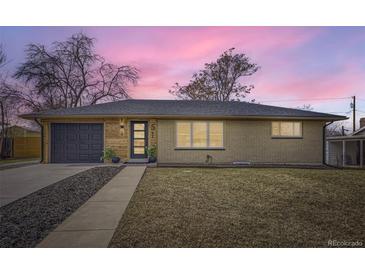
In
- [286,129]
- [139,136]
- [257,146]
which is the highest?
[286,129]

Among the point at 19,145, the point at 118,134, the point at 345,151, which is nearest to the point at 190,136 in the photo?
the point at 118,134

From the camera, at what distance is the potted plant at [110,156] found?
11.8 m

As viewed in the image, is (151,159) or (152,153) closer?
(151,159)

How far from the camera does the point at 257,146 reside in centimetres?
1237

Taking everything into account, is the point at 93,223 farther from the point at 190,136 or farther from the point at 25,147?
the point at 25,147

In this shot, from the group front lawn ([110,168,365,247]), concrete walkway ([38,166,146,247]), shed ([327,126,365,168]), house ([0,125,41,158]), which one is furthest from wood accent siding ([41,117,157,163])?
shed ([327,126,365,168])

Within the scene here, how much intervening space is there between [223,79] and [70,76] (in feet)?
50.9

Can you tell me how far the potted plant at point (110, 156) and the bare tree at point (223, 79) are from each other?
14.7m

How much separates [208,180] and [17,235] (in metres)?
5.23

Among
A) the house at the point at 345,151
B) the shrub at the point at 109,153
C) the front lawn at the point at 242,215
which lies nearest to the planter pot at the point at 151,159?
the shrub at the point at 109,153

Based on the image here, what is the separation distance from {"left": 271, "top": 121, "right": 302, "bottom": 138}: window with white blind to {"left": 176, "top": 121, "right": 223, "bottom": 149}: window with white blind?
299 cm

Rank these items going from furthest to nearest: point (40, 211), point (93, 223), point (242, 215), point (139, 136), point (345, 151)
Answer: point (345, 151)
point (139, 136)
point (40, 211)
point (242, 215)
point (93, 223)

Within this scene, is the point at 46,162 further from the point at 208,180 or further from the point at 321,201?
the point at 321,201

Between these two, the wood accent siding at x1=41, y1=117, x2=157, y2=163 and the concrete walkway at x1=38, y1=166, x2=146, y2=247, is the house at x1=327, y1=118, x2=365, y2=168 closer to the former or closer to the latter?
the wood accent siding at x1=41, y1=117, x2=157, y2=163
